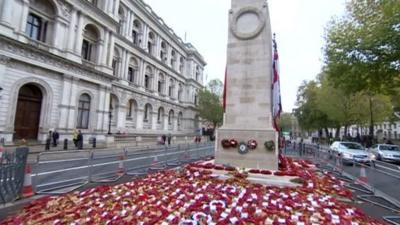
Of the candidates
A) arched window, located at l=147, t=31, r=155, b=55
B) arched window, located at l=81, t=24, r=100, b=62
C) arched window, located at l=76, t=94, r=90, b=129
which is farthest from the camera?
arched window, located at l=147, t=31, r=155, b=55

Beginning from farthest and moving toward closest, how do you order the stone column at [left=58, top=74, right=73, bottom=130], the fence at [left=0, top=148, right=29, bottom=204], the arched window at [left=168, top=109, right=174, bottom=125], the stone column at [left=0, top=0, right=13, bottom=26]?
the arched window at [left=168, top=109, right=174, bottom=125], the stone column at [left=58, top=74, right=73, bottom=130], the stone column at [left=0, top=0, right=13, bottom=26], the fence at [left=0, top=148, right=29, bottom=204]

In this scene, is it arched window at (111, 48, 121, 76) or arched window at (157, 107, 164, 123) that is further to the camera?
arched window at (157, 107, 164, 123)

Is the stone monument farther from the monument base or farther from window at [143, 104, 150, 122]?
window at [143, 104, 150, 122]

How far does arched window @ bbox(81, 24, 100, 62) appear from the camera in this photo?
2755 cm

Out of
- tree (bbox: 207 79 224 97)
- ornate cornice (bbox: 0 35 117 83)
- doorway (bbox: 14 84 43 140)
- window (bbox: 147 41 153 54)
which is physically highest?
window (bbox: 147 41 153 54)

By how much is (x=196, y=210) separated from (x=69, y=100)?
23.0 meters

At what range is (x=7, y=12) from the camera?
18.7 meters

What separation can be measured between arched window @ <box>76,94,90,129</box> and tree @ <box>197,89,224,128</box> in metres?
33.4

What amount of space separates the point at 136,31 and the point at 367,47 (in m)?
32.7

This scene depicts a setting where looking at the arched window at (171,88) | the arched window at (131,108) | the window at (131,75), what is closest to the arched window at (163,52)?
the arched window at (171,88)

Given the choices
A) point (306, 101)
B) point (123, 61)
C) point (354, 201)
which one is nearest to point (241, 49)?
point (354, 201)

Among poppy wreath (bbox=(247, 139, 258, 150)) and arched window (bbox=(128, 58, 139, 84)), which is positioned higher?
arched window (bbox=(128, 58, 139, 84))

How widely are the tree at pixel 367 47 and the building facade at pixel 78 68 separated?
23.3 meters

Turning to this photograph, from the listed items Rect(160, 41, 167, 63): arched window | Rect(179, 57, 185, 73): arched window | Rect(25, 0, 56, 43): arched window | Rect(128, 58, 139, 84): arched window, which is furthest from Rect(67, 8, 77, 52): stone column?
Rect(179, 57, 185, 73): arched window
